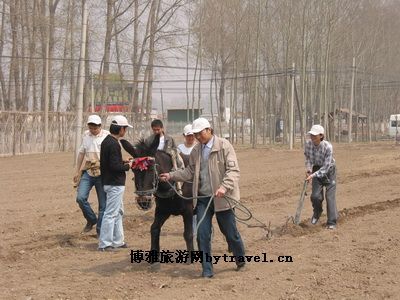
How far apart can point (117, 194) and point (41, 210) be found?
4994 millimetres

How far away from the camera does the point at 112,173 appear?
8562mm

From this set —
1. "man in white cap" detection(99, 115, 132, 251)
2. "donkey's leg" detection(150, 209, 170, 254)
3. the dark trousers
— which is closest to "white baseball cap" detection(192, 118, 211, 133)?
"donkey's leg" detection(150, 209, 170, 254)

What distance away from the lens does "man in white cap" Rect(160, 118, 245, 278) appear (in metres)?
7.11

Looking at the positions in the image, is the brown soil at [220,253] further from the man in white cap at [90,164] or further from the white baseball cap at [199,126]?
the white baseball cap at [199,126]

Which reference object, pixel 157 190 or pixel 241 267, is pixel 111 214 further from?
pixel 241 267

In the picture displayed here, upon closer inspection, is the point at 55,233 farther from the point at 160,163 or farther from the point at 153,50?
the point at 153,50

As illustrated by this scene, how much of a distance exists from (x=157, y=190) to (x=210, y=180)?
79cm

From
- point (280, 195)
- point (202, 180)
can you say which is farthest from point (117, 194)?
point (280, 195)

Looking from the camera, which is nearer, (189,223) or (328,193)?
(189,223)

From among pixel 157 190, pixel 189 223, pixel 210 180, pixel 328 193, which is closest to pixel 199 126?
pixel 210 180

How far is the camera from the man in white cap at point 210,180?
7.11m

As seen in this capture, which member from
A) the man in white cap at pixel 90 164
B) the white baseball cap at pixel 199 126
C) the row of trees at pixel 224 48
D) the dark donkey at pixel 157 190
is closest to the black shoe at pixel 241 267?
the dark donkey at pixel 157 190

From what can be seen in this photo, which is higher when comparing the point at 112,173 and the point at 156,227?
the point at 112,173

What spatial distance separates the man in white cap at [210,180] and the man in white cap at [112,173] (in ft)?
4.21
